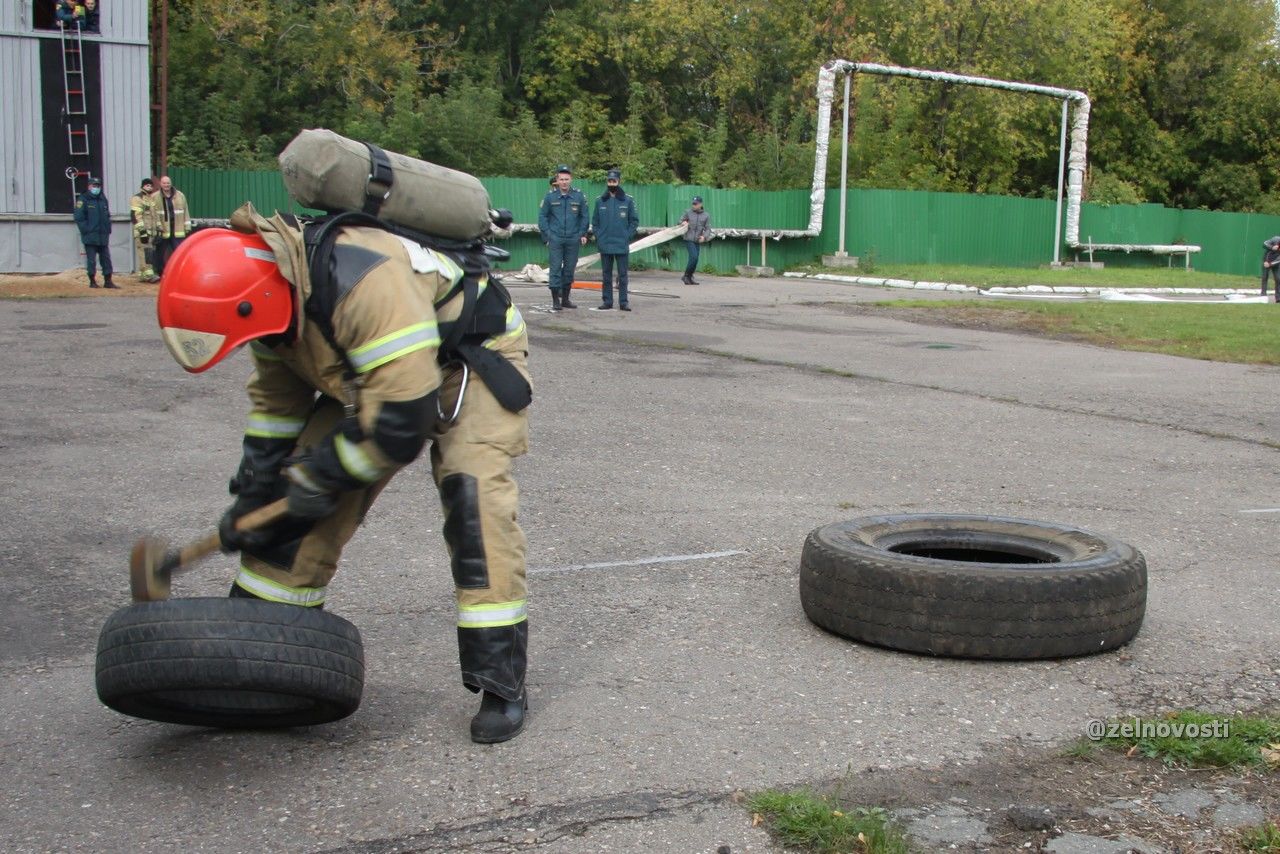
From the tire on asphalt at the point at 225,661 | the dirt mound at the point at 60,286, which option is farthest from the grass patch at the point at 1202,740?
the dirt mound at the point at 60,286

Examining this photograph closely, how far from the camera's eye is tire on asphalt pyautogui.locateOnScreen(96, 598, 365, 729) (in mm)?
3256

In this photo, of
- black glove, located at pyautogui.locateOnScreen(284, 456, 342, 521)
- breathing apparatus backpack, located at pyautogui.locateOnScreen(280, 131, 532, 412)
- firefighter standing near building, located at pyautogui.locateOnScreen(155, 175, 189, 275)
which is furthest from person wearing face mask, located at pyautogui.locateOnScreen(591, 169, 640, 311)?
black glove, located at pyautogui.locateOnScreen(284, 456, 342, 521)

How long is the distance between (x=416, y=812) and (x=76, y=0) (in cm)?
2087

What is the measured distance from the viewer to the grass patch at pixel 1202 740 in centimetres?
353

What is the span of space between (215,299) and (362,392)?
0.41 m

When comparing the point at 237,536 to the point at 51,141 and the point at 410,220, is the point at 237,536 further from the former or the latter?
the point at 51,141

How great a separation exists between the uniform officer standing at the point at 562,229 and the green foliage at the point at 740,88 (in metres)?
13.1

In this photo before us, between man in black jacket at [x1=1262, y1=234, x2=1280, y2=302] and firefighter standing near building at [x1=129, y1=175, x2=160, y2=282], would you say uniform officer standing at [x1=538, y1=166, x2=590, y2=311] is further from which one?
man in black jacket at [x1=1262, y1=234, x2=1280, y2=302]

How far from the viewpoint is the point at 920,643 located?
14.2 feet

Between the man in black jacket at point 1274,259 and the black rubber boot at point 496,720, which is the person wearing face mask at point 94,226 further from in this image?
the man in black jacket at point 1274,259

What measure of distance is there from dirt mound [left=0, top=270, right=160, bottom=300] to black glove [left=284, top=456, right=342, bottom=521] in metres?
15.8

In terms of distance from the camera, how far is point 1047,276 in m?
28.8

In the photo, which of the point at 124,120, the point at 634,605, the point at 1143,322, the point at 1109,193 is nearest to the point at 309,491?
the point at 634,605

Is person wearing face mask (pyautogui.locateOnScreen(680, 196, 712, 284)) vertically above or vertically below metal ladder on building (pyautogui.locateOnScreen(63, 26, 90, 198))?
below
